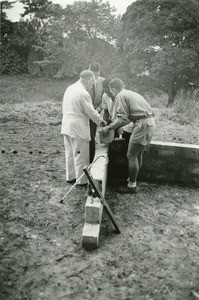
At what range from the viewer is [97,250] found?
381cm

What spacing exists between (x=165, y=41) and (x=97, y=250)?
40.3ft

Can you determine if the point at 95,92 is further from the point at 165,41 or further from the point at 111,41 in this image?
the point at 111,41

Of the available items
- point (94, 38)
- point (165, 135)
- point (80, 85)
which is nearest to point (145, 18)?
point (94, 38)

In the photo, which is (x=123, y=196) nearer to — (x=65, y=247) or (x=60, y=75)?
(x=65, y=247)

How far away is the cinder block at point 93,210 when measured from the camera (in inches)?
150

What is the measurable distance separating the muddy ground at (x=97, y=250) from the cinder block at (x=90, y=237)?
0.10m

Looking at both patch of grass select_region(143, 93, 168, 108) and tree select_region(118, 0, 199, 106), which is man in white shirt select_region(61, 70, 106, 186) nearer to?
patch of grass select_region(143, 93, 168, 108)

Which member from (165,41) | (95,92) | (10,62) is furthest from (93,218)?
(10,62)

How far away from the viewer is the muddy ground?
3.19 m

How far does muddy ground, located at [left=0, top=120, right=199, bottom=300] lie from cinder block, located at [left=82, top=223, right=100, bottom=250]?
10cm

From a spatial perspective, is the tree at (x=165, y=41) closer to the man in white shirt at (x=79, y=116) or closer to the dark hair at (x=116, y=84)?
the dark hair at (x=116, y=84)

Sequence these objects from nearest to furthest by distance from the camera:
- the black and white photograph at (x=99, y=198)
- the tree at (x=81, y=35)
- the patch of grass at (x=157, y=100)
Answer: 1. the black and white photograph at (x=99, y=198)
2. the patch of grass at (x=157, y=100)
3. the tree at (x=81, y=35)

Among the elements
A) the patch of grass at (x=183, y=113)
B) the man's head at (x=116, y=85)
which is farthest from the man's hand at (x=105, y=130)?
the patch of grass at (x=183, y=113)

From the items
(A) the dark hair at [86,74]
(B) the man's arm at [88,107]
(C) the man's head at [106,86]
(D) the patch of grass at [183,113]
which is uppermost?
(A) the dark hair at [86,74]
